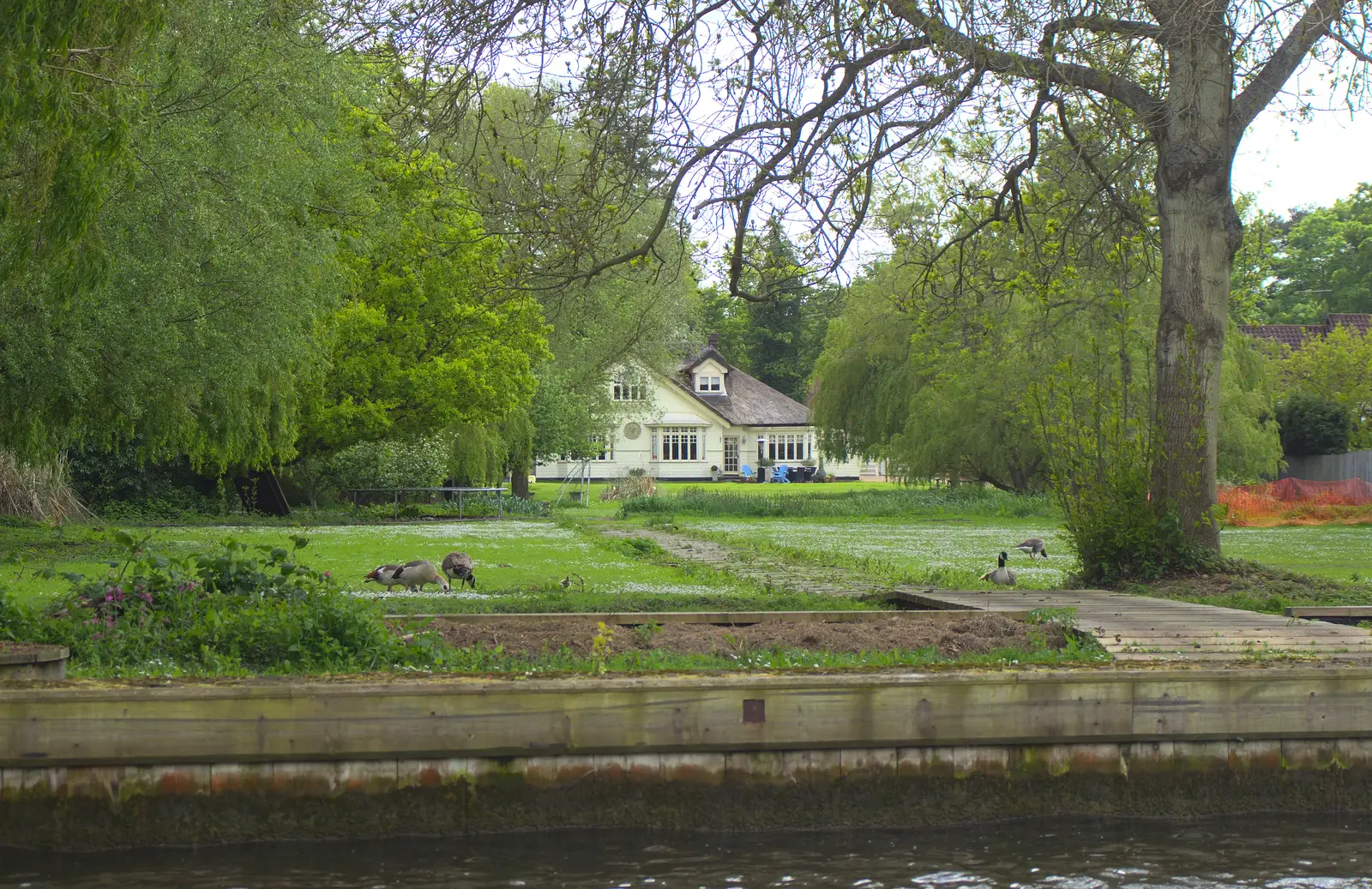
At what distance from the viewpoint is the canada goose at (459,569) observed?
15.8 m

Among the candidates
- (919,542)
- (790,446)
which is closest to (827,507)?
(919,542)

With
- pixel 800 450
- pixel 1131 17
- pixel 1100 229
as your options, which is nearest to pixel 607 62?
pixel 1131 17

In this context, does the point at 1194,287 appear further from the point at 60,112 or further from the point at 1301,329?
the point at 1301,329

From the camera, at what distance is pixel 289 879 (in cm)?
673

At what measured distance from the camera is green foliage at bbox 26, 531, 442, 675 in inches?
329

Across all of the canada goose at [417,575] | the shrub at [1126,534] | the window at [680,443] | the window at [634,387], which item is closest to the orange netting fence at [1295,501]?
the shrub at [1126,534]

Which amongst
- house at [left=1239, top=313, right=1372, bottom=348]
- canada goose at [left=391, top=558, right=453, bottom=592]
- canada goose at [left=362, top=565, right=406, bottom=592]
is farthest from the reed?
house at [left=1239, top=313, right=1372, bottom=348]

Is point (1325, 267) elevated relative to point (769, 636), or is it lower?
elevated

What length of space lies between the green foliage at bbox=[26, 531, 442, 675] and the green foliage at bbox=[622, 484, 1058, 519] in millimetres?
29062

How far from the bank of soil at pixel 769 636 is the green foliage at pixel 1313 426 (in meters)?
41.2

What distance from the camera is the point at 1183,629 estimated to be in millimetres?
9961

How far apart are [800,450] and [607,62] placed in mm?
77360

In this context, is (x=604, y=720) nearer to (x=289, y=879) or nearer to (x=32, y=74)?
(x=289, y=879)

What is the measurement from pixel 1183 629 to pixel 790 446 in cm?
8087
